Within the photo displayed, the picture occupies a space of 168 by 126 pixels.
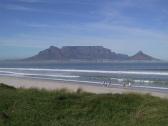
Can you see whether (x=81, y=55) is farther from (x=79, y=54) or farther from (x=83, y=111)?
(x=83, y=111)

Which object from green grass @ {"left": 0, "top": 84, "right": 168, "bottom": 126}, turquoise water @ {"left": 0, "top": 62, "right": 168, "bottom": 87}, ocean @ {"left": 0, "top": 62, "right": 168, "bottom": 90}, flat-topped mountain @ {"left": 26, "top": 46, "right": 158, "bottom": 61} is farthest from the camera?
flat-topped mountain @ {"left": 26, "top": 46, "right": 158, "bottom": 61}

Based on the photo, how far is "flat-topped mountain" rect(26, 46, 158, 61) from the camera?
16575 centimetres

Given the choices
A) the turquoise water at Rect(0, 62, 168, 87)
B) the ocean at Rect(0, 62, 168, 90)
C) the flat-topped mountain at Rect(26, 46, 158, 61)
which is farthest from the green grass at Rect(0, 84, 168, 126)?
the flat-topped mountain at Rect(26, 46, 158, 61)

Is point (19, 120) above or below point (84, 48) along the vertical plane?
below

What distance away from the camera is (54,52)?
17575 centimetres

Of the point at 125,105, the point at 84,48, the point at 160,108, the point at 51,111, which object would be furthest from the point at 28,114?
the point at 84,48

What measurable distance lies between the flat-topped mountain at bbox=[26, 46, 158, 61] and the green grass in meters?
148

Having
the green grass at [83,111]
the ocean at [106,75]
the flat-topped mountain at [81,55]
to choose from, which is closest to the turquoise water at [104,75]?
the ocean at [106,75]

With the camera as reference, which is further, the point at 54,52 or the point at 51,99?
the point at 54,52

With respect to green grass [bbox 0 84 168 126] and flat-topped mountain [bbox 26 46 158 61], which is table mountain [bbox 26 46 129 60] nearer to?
flat-topped mountain [bbox 26 46 158 61]

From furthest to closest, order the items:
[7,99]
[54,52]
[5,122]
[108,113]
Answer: [54,52], [7,99], [108,113], [5,122]

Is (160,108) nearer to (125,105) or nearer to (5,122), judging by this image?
(125,105)

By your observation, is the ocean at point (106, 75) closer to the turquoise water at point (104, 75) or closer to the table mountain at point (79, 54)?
the turquoise water at point (104, 75)

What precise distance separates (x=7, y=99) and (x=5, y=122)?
3.11m
